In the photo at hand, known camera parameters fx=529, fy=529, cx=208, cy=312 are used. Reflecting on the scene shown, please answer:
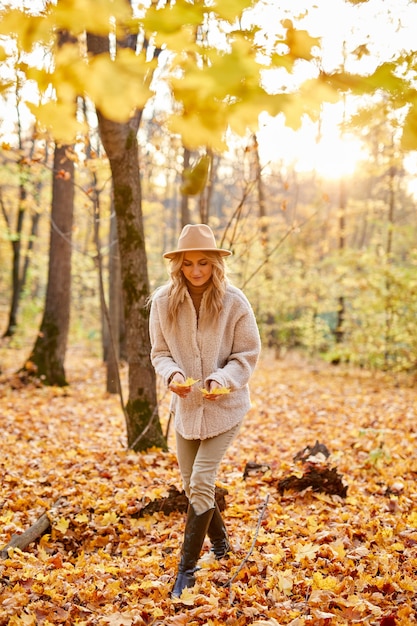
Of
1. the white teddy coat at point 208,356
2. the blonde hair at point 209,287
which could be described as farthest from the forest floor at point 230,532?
the blonde hair at point 209,287

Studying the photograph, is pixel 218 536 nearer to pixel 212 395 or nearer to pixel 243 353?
pixel 212 395

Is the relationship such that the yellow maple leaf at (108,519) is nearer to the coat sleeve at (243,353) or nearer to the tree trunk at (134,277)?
the tree trunk at (134,277)

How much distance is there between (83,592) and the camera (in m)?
2.99

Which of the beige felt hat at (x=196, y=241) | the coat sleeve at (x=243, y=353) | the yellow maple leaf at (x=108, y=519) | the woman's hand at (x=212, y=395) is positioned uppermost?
the beige felt hat at (x=196, y=241)

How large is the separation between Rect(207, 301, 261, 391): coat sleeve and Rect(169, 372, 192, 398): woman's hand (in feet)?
0.72

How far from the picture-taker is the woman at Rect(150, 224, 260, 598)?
10.1 feet

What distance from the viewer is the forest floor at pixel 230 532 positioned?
280 cm

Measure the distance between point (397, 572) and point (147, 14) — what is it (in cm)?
309

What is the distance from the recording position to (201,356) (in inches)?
125

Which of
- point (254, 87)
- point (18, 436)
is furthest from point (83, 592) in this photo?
point (18, 436)

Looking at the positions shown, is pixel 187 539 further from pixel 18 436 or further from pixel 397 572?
pixel 18 436

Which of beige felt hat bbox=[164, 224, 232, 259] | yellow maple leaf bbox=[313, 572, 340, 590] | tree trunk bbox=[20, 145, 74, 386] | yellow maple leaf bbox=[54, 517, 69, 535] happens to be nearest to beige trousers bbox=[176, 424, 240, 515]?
yellow maple leaf bbox=[313, 572, 340, 590]

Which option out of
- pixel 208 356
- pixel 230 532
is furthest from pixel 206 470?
pixel 230 532

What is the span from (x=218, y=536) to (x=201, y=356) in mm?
1237
